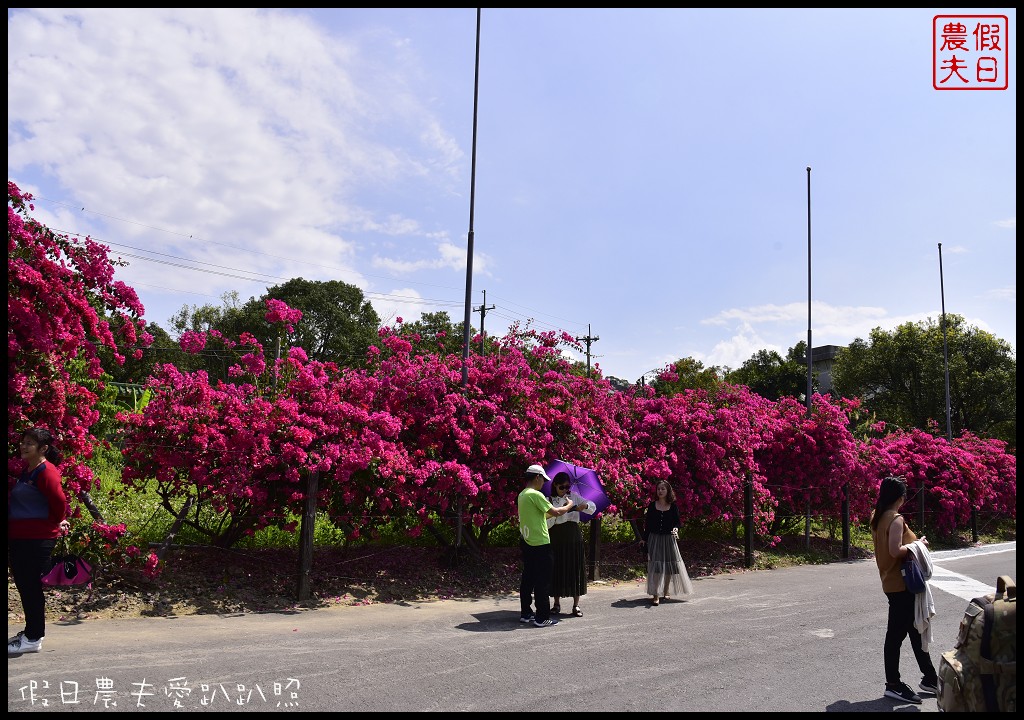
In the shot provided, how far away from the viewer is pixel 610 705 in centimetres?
483

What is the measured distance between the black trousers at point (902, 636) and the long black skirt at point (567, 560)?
3.54 m

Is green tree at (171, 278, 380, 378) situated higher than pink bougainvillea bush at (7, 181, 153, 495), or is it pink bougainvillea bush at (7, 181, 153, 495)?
green tree at (171, 278, 380, 378)

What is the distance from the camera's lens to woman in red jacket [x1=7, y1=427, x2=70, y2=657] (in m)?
5.69

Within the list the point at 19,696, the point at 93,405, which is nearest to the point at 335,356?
the point at 93,405

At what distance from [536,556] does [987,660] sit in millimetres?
4677

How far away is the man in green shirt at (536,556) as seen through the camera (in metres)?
7.59

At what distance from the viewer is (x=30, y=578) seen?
226 inches

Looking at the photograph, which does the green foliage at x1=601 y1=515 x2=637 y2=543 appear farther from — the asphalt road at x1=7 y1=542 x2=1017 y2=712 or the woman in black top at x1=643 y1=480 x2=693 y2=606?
the asphalt road at x1=7 y1=542 x2=1017 y2=712

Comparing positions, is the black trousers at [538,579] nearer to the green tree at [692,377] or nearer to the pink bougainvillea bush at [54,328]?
the pink bougainvillea bush at [54,328]

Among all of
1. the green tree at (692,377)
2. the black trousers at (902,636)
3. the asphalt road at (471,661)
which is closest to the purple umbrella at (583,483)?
the asphalt road at (471,661)

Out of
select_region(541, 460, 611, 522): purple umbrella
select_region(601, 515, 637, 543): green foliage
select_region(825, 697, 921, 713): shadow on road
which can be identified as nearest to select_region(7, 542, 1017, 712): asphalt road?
select_region(825, 697, 921, 713): shadow on road

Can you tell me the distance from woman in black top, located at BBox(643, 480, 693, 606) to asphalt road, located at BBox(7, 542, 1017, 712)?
0.38 metres

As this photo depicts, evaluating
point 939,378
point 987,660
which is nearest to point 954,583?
point 987,660

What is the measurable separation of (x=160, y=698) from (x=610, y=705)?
3106mm
